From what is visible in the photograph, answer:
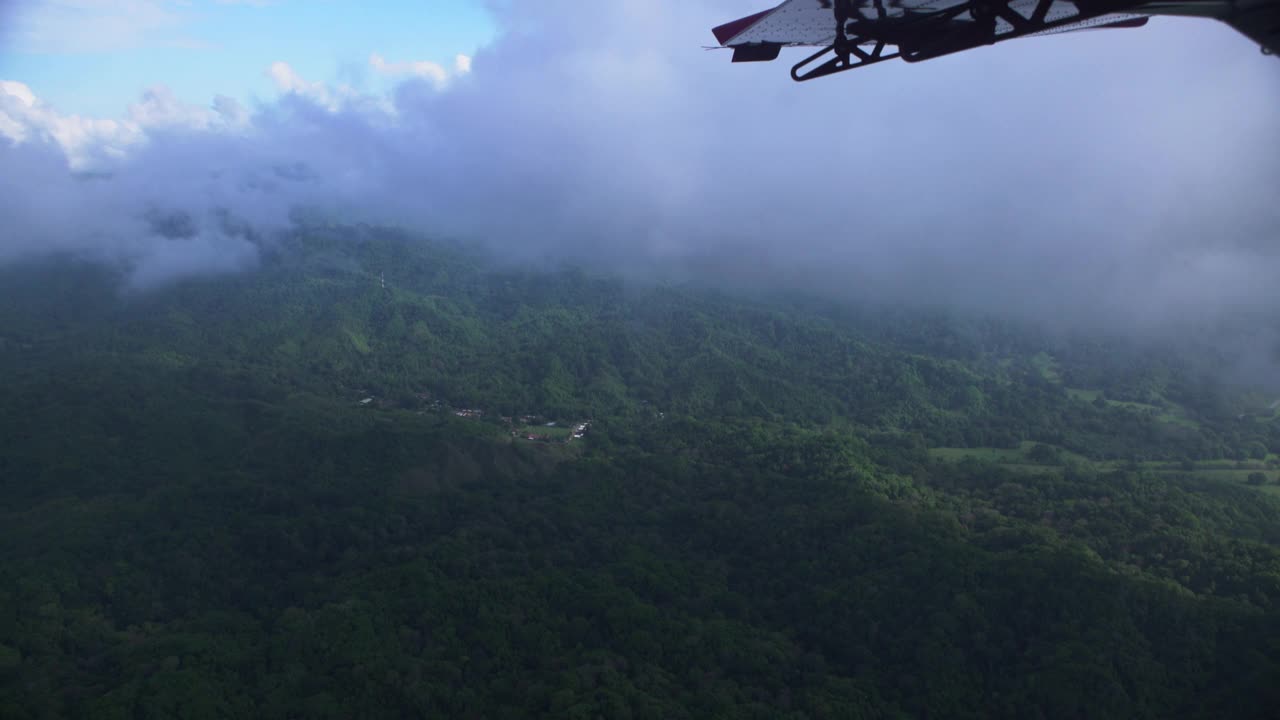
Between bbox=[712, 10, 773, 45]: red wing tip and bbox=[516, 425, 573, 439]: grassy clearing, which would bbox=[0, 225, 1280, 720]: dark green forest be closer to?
bbox=[516, 425, 573, 439]: grassy clearing

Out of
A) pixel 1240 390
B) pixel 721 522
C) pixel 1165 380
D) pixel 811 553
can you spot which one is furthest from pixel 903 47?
pixel 1165 380

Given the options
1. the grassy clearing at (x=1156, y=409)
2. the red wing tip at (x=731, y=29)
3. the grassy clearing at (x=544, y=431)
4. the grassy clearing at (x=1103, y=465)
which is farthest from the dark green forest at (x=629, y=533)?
the red wing tip at (x=731, y=29)

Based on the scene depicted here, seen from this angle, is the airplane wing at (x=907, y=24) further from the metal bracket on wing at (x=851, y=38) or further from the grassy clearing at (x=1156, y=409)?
the grassy clearing at (x=1156, y=409)

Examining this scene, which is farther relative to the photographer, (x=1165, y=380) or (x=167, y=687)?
(x=1165, y=380)

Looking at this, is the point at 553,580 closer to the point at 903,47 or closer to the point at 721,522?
the point at 721,522

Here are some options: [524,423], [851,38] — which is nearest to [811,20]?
[851,38]

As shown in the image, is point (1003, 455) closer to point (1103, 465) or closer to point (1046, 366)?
point (1103, 465)
